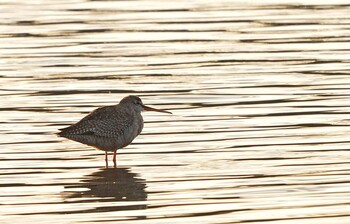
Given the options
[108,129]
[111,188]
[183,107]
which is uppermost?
[108,129]

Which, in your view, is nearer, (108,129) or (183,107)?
(108,129)

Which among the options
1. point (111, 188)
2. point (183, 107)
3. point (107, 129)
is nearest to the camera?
point (111, 188)

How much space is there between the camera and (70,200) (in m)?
14.5

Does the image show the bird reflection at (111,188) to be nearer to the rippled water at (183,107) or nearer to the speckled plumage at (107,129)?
the rippled water at (183,107)

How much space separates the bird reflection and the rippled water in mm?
26

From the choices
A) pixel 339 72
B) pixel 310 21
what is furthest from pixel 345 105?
pixel 310 21

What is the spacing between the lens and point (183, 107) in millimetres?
20516

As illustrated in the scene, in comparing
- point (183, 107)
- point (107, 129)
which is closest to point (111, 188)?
point (107, 129)

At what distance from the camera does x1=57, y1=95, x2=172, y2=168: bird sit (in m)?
17.0

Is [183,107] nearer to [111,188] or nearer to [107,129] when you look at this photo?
[107,129]

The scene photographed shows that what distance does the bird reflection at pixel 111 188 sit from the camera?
1451 centimetres

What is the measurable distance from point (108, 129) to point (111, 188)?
1.98 meters

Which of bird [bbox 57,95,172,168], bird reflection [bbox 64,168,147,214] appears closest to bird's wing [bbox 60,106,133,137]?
bird [bbox 57,95,172,168]

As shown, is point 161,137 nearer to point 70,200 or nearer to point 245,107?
point 245,107
